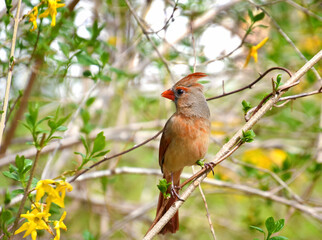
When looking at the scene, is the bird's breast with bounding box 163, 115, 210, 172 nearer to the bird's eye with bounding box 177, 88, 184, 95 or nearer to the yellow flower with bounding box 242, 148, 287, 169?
the bird's eye with bounding box 177, 88, 184, 95

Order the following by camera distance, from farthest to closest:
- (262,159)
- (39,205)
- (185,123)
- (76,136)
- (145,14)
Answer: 1. (262,159)
2. (145,14)
3. (76,136)
4. (185,123)
5. (39,205)

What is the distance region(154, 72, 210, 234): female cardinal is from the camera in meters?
3.02

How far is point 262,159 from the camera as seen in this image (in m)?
4.91

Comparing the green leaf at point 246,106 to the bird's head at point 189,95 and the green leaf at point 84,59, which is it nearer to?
the bird's head at point 189,95

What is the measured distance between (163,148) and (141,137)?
122cm

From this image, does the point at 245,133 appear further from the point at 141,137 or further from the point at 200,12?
the point at 141,137

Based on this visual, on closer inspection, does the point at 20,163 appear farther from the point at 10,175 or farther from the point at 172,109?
the point at 172,109

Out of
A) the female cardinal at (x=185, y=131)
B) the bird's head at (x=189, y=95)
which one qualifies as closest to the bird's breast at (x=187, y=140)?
the female cardinal at (x=185, y=131)

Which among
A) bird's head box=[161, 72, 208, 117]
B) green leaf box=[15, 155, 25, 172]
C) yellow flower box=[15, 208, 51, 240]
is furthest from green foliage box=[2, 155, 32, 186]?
bird's head box=[161, 72, 208, 117]

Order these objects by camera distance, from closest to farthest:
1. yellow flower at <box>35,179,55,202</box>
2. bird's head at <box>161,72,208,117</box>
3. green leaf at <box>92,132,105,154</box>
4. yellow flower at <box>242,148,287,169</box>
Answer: yellow flower at <box>35,179,55,202</box> < green leaf at <box>92,132,105,154</box> < bird's head at <box>161,72,208,117</box> < yellow flower at <box>242,148,287,169</box>

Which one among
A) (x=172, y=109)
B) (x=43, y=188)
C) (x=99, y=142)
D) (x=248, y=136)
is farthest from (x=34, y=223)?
(x=172, y=109)

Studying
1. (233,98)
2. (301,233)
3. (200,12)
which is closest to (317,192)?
(301,233)

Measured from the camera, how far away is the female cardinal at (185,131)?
9.90ft

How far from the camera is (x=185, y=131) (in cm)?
307
